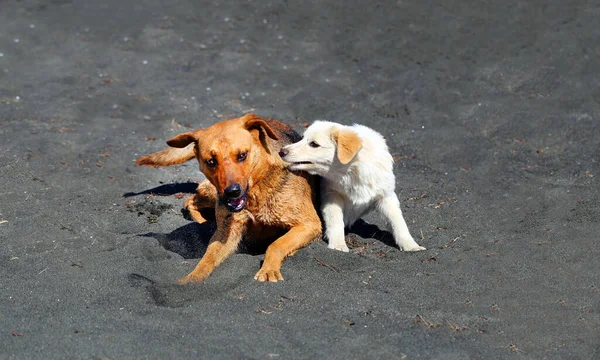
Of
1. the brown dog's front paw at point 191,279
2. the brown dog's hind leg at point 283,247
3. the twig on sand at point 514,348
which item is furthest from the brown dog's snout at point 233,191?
the twig on sand at point 514,348

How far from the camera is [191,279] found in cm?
571

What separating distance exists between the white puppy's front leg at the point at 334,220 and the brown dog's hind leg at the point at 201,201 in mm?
1198

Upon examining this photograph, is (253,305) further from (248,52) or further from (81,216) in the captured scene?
(248,52)

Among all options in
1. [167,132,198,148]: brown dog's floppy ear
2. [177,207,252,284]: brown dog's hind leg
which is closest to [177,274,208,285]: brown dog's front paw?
[177,207,252,284]: brown dog's hind leg

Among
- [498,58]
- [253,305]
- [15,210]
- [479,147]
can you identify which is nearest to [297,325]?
[253,305]

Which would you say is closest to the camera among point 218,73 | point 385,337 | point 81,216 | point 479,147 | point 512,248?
point 385,337

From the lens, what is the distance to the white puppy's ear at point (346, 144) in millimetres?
6711

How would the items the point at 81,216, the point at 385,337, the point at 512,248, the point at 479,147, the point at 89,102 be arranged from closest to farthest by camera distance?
the point at 385,337
the point at 512,248
the point at 81,216
the point at 479,147
the point at 89,102

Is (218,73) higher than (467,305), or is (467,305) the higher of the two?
(467,305)

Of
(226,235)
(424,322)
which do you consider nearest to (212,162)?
(226,235)

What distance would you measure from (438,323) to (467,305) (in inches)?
16.0

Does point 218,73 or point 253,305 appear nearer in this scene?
point 253,305

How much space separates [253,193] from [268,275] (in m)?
1.00

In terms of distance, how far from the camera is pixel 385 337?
485 centimetres
